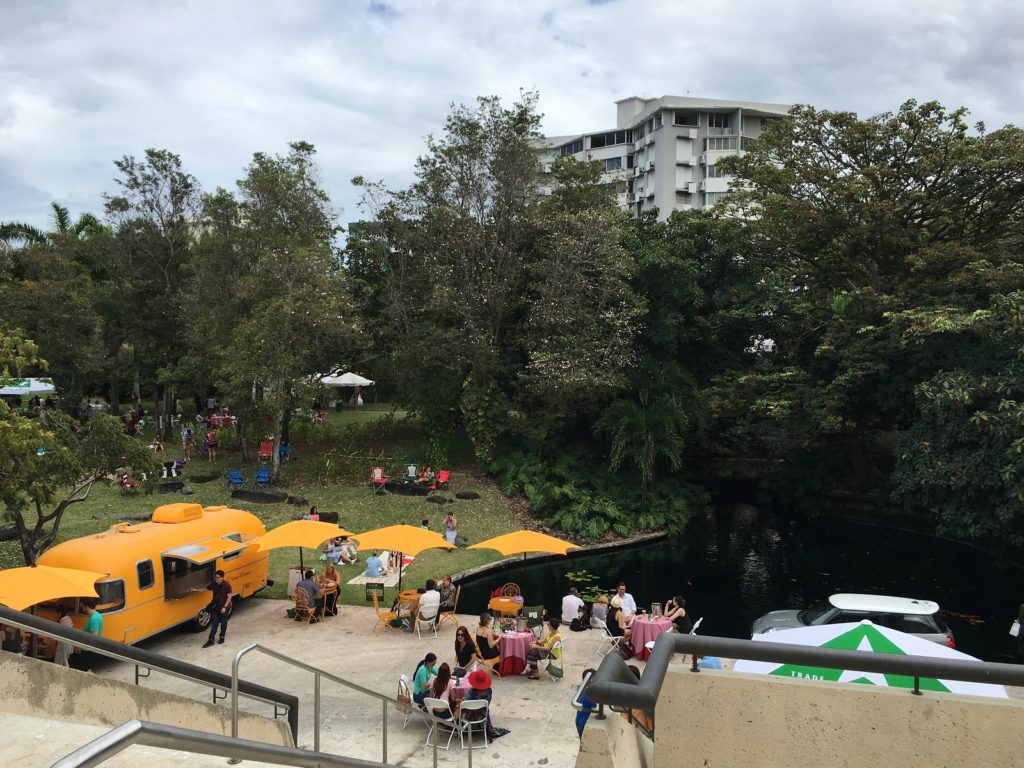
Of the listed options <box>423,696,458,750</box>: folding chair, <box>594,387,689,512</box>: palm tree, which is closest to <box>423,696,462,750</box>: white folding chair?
<box>423,696,458,750</box>: folding chair

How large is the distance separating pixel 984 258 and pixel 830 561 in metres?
11.6

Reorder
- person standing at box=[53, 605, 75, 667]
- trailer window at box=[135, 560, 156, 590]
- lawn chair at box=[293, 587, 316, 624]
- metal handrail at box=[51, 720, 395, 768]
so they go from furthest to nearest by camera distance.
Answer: lawn chair at box=[293, 587, 316, 624], trailer window at box=[135, 560, 156, 590], person standing at box=[53, 605, 75, 667], metal handrail at box=[51, 720, 395, 768]

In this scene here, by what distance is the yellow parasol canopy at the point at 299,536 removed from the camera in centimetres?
1627

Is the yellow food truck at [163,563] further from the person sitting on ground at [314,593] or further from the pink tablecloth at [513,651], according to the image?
the pink tablecloth at [513,651]

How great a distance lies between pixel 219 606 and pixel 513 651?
19.4ft

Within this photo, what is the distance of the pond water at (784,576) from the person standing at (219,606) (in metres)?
6.64

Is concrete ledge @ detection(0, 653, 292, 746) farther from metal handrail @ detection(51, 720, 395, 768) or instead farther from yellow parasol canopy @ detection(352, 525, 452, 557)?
yellow parasol canopy @ detection(352, 525, 452, 557)

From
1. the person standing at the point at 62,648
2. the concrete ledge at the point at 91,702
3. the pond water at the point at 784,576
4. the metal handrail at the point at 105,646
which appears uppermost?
the metal handrail at the point at 105,646

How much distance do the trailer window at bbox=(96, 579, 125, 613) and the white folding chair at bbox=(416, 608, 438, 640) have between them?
558cm

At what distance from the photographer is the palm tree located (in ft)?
97.9

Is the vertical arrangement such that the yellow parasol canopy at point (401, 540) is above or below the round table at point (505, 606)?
above

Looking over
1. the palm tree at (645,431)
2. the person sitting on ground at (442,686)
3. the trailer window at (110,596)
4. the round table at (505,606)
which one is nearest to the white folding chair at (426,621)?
the round table at (505,606)

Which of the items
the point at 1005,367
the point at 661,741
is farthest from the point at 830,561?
the point at 661,741

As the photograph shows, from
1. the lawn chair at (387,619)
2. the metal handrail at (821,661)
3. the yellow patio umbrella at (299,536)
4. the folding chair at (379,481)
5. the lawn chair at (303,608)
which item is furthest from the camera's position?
the folding chair at (379,481)
